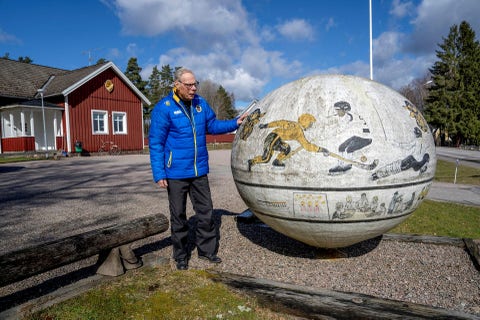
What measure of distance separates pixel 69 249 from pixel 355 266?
3.11m

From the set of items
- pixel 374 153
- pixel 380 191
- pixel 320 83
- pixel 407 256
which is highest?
pixel 320 83

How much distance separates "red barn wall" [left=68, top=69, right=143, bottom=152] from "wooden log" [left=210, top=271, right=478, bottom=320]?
2404 cm

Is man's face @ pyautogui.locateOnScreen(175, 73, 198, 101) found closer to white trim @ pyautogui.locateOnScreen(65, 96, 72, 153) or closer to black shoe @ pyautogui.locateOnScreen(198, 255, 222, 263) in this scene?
black shoe @ pyautogui.locateOnScreen(198, 255, 222, 263)

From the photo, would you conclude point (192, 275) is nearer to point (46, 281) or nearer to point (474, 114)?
point (46, 281)

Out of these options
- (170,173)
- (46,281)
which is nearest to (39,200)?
(46,281)

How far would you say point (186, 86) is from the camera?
12.7ft

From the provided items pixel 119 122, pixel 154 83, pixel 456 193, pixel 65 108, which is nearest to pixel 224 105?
pixel 154 83

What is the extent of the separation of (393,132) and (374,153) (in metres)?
0.34

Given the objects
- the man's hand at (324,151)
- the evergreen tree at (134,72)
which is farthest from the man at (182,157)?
the evergreen tree at (134,72)

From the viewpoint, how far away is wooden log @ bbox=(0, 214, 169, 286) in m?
2.76

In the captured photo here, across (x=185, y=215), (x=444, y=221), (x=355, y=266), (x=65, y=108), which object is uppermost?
(x=65, y=108)

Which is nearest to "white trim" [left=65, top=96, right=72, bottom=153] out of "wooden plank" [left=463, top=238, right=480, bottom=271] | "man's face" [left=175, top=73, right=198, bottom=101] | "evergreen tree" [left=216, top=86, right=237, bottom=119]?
"man's face" [left=175, top=73, right=198, bottom=101]

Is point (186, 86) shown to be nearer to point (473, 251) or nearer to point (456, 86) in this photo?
point (473, 251)

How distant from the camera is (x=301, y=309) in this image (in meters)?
2.88
